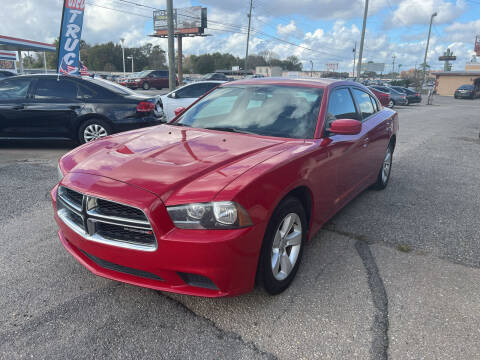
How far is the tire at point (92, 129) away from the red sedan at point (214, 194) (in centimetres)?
399

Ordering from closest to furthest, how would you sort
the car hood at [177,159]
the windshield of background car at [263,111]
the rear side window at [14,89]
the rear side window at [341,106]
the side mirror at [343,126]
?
1. the car hood at [177,159]
2. the side mirror at [343,126]
3. the windshield of background car at [263,111]
4. the rear side window at [341,106]
5. the rear side window at [14,89]

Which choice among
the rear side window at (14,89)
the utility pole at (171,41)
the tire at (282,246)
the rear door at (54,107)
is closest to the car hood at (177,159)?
the tire at (282,246)

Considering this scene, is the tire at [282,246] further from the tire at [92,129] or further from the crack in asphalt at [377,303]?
the tire at [92,129]

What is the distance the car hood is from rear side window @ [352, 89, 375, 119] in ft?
6.04

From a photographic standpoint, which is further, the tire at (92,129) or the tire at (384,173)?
the tire at (92,129)

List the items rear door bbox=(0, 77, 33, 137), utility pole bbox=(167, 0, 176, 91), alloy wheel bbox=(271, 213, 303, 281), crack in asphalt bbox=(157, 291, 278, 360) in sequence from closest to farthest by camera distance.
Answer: crack in asphalt bbox=(157, 291, 278, 360), alloy wheel bbox=(271, 213, 303, 281), rear door bbox=(0, 77, 33, 137), utility pole bbox=(167, 0, 176, 91)

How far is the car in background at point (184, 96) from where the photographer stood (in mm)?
10591

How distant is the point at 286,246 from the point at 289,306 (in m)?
0.43

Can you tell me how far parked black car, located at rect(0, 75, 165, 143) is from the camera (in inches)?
279

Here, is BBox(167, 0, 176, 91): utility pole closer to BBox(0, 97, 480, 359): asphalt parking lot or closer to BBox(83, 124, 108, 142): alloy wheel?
BBox(83, 124, 108, 142): alloy wheel

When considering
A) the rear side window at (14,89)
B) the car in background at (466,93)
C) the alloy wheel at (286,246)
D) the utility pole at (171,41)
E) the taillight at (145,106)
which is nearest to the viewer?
the alloy wheel at (286,246)

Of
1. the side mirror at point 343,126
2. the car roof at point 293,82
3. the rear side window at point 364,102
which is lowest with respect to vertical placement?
the side mirror at point 343,126

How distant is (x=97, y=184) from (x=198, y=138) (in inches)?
42.5

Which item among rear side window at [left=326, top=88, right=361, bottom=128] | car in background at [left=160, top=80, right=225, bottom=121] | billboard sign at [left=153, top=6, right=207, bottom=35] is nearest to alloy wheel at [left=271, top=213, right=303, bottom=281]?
rear side window at [left=326, top=88, right=361, bottom=128]
